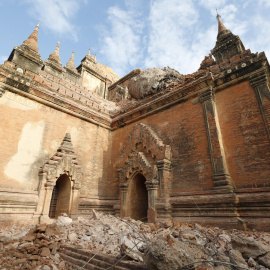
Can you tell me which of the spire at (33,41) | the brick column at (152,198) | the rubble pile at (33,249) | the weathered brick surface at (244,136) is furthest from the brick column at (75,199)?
the spire at (33,41)

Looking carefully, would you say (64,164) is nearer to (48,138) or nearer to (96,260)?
(48,138)

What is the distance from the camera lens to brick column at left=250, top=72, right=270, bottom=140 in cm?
666

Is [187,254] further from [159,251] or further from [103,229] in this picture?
[103,229]

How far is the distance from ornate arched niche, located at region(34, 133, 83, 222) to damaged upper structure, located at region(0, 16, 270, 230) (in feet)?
0.15

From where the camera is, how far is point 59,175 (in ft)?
29.3

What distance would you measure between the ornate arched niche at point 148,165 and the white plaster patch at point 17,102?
16.7 feet

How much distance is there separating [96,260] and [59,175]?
534cm

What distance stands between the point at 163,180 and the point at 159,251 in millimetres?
5451

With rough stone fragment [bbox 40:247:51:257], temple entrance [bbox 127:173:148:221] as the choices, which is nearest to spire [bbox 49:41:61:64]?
temple entrance [bbox 127:173:148:221]

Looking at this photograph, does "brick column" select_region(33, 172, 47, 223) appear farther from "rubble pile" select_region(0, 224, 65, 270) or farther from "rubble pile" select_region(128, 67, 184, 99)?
"rubble pile" select_region(128, 67, 184, 99)

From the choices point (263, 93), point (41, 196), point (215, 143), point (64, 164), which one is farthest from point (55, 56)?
point (263, 93)

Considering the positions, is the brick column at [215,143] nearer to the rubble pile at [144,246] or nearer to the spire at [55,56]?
the rubble pile at [144,246]

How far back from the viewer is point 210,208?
674 centimetres

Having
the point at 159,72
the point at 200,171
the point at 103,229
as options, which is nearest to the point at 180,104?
the point at 200,171
